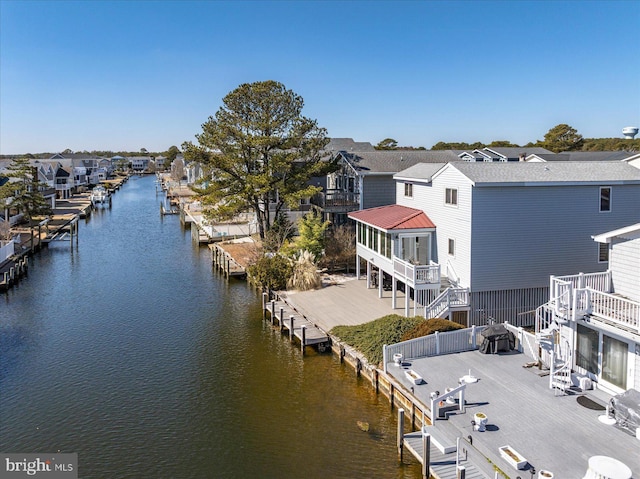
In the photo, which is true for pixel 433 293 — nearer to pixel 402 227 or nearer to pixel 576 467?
pixel 402 227

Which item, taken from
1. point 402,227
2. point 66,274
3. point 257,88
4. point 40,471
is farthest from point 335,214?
point 40,471

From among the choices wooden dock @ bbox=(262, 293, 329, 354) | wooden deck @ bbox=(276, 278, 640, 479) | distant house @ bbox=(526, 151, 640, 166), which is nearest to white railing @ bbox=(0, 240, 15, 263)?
wooden dock @ bbox=(262, 293, 329, 354)

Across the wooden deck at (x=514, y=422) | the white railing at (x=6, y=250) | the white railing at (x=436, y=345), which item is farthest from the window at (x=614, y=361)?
the white railing at (x=6, y=250)

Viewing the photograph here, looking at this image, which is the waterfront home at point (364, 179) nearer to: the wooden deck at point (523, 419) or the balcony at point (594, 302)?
the wooden deck at point (523, 419)

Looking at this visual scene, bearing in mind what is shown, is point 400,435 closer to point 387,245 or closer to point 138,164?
point 387,245

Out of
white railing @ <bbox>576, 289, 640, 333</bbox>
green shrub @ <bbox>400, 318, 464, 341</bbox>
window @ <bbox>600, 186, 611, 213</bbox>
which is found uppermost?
window @ <bbox>600, 186, 611, 213</bbox>

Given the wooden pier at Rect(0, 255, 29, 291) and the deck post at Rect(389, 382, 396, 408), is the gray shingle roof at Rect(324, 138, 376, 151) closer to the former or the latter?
the wooden pier at Rect(0, 255, 29, 291)
